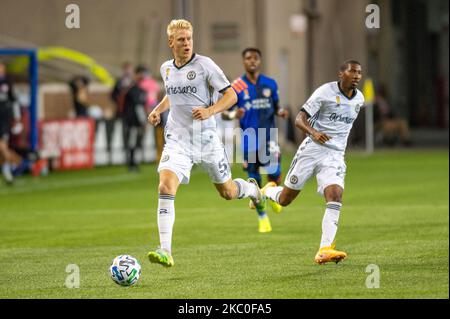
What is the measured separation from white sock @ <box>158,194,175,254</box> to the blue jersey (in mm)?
5020

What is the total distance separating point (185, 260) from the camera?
13477 millimetres

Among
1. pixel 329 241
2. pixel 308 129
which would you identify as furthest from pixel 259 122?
pixel 329 241

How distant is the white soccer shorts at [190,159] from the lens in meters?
12.6

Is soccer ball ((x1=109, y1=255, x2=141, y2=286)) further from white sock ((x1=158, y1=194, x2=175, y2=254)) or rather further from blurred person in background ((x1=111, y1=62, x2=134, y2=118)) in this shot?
blurred person in background ((x1=111, y1=62, x2=134, y2=118))

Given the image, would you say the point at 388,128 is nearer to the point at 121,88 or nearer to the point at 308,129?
the point at 121,88

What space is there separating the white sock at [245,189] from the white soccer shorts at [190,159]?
68 cm

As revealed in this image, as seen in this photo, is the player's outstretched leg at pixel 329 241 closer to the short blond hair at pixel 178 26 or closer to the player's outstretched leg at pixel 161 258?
the player's outstretched leg at pixel 161 258

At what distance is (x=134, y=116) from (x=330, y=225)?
1849cm

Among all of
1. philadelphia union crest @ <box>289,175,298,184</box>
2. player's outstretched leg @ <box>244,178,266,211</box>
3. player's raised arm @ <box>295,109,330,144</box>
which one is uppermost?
player's raised arm @ <box>295,109,330,144</box>

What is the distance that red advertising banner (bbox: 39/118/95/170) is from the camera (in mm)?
29938

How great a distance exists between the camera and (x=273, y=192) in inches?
Result: 586

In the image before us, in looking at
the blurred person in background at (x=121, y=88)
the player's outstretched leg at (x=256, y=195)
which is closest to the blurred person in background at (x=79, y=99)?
the blurred person in background at (x=121, y=88)

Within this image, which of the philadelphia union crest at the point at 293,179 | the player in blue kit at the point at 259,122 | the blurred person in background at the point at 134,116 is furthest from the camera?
the blurred person in background at the point at 134,116


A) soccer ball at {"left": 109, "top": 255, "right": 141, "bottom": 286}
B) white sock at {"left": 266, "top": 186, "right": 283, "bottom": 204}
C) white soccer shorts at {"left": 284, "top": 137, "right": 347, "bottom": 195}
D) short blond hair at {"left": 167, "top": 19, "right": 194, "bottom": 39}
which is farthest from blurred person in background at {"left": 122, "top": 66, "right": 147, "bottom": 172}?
soccer ball at {"left": 109, "top": 255, "right": 141, "bottom": 286}
